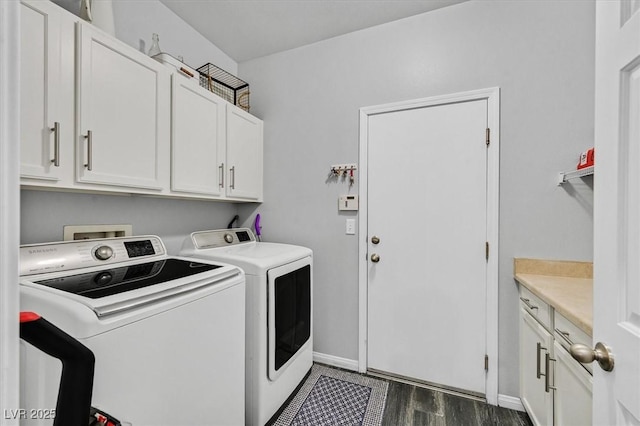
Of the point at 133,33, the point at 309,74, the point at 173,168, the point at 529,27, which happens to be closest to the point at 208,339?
the point at 173,168

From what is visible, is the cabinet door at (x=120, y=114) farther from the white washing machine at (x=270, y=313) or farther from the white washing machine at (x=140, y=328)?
the white washing machine at (x=270, y=313)

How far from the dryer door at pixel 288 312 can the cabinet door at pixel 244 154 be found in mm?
775

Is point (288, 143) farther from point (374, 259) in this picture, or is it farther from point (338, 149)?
point (374, 259)

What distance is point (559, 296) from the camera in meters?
1.33

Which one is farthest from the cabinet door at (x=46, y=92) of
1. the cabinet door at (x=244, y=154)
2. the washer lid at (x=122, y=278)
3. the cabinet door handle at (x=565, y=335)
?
the cabinet door handle at (x=565, y=335)

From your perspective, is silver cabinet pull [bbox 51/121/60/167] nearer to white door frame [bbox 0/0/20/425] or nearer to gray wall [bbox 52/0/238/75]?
gray wall [bbox 52/0/238/75]

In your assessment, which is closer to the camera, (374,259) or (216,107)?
(216,107)

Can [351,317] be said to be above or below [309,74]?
below

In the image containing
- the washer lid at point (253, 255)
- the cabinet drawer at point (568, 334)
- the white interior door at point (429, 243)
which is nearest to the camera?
the cabinet drawer at point (568, 334)

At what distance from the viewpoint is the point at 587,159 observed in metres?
1.58

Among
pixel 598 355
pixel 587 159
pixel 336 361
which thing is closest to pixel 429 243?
pixel 587 159

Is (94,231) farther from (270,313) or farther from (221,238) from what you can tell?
(270,313)

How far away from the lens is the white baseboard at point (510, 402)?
1.81 m

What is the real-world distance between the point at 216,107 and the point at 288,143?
0.67 metres
